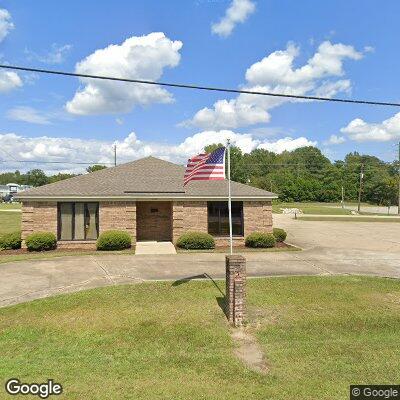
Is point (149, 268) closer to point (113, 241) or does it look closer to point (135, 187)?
point (113, 241)

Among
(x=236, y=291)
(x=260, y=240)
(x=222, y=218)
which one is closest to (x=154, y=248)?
(x=222, y=218)

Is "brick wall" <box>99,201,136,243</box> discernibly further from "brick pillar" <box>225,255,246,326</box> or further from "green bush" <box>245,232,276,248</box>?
"brick pillar" <box>225,255,246,326</box>

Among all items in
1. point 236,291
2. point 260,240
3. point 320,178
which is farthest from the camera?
point 320,178

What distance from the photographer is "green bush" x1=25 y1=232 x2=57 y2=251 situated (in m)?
19.0

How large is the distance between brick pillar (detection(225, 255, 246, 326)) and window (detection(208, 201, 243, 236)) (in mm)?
12234

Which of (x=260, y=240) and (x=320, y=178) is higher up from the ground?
(x=320, y=178)

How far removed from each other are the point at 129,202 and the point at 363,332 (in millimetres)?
14679

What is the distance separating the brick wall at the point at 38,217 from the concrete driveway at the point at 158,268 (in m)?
3.54

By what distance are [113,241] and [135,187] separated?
382 cm

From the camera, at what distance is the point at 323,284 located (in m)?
12.8

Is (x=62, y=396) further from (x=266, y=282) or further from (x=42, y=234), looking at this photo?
(x=42, y=234)

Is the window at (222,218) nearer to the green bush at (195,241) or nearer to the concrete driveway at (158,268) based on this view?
the green bush at (195,241)

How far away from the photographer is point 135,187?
21656 mm

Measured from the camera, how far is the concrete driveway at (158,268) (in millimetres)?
12484
